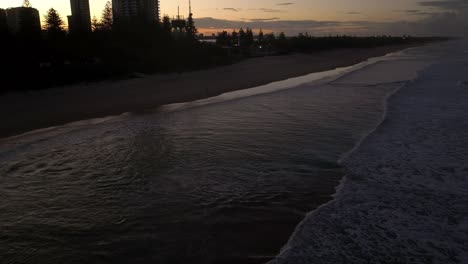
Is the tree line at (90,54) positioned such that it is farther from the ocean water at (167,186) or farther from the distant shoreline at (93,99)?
the ocean water at (167,186)

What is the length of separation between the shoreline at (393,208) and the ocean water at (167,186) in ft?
1.11

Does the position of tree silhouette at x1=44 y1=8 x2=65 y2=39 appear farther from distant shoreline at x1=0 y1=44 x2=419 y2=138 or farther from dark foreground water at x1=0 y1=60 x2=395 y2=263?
dark foreground water at x1=0 y1=60 x2=395 y2=263

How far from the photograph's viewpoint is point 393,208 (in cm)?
653

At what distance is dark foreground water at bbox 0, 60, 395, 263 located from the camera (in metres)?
5.32

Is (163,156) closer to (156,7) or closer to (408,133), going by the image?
(408,133)

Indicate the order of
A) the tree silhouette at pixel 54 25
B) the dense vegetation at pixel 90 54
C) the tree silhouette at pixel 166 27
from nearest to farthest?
1. the dense vegetation at pixel 90 54
2. the tree silhouette at pixel 54 25
3. the tree silhouette at pixel 166 27

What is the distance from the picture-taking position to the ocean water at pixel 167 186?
17.5 ft

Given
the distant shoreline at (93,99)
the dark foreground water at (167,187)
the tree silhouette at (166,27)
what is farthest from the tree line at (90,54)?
the dark foreground water at (167,187)

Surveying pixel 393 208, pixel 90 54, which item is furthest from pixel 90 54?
pixel 393 208

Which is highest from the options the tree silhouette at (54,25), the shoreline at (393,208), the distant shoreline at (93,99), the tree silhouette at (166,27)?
the tree silhouette at (166,27)

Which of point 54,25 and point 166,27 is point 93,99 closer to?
point 54,25

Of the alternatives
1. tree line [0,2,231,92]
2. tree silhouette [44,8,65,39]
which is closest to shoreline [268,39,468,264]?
tree line [0,2,231,92]

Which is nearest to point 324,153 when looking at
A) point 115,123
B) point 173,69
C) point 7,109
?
point 115,123

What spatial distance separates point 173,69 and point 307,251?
112 ft
